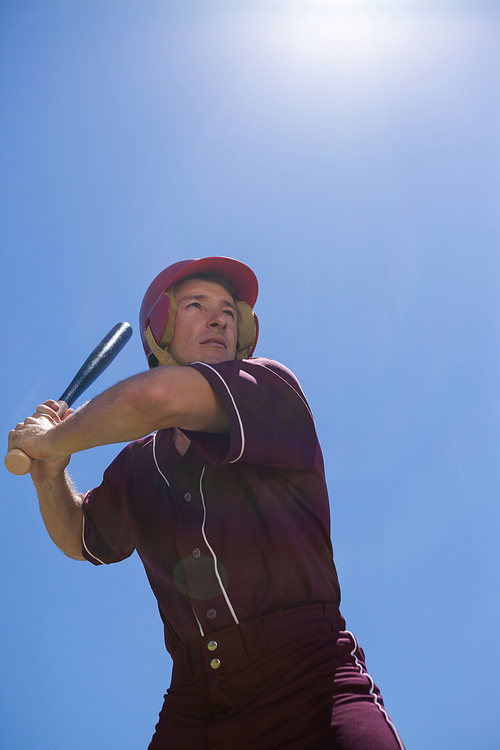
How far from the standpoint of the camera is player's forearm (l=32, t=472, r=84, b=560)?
10.9 feet

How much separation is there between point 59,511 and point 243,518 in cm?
144

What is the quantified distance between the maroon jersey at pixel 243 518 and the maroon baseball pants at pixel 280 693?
94 mm

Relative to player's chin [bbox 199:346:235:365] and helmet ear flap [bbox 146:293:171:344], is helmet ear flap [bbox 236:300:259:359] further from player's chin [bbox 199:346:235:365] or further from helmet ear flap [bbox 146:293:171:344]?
helmet ear flap [bbox 146:293:171:344]

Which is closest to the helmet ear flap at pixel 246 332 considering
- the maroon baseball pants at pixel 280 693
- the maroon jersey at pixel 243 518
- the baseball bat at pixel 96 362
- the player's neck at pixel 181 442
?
the player's neck at pixel 181 442

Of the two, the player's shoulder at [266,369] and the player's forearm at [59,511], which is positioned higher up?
the player's shoulder at [266,369]

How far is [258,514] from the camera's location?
2.61 m

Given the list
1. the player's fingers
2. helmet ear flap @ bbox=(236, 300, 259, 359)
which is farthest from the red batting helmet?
the player's fingers

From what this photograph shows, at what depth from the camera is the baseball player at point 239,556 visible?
2.13m

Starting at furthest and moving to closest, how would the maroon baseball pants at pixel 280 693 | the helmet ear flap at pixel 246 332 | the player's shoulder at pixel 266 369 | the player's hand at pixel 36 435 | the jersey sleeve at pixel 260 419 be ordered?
the helmet ear flap at pixel 246 332 < the player's hand at pixel 36 435 < the player's shoulder at pixel 266 369 < the jersey sleeve at pixel 260 419 < the maroon baseball pants at pixel 280 693

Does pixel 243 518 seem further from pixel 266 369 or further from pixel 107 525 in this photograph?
pixel 107 525

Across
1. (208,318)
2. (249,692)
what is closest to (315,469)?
(249,692)

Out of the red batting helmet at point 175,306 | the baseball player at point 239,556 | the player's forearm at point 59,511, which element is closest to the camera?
the baseball player at point 239,556

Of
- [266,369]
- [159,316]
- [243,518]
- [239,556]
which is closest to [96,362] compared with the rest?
[159,316]

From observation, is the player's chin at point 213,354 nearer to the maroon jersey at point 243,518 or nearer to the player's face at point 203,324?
the player's face at point 203,324
